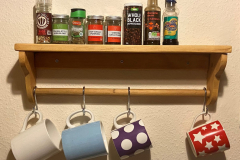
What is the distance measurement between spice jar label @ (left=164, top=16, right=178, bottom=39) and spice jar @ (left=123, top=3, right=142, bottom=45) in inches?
3.5

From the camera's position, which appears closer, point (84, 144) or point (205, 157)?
point (84, 144)

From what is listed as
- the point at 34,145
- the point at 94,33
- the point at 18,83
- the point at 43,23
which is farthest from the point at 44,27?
the point at 34,145

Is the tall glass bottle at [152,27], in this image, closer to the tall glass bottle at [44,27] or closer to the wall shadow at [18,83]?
the tall glass bottle at [44,27]

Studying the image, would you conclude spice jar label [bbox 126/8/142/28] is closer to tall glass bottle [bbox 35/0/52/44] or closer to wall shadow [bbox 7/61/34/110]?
tall glass bottle [bbox 35/0/52/44]

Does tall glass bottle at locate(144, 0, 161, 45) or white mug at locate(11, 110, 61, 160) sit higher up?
tall glass bottle at locate(144, 0, 161, 45)

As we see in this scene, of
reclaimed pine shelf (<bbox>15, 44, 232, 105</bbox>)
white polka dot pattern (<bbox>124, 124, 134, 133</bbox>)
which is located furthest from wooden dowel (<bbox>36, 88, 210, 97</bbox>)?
white polka dot pattern (<bbox>124, 124, 134, 133</bbox>)

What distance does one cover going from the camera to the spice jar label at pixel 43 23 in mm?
853

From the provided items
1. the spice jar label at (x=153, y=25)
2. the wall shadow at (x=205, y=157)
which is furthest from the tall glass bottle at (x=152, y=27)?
the wall shadow at (x=205, y=157)

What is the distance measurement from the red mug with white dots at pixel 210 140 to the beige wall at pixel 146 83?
0.11m

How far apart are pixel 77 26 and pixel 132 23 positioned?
188mm

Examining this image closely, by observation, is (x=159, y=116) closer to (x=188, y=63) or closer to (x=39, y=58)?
(x=188, y=63)

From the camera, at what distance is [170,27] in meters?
0.87

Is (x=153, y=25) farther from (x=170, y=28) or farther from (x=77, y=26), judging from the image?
(x=77, y=26)

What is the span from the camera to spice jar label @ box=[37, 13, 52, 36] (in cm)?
85
